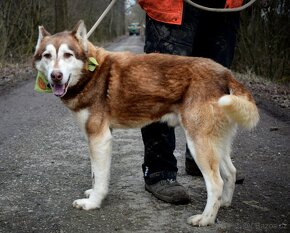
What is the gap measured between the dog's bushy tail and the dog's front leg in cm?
101

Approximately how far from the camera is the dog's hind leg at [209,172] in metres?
3.35

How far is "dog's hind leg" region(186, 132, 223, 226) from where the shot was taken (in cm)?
A: 335

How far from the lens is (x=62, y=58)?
11.6 feet

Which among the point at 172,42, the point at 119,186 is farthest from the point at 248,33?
the point at 119,186

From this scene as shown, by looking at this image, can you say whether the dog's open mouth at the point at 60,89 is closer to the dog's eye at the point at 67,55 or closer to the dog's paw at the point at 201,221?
the dog's eye at the point at 67,55

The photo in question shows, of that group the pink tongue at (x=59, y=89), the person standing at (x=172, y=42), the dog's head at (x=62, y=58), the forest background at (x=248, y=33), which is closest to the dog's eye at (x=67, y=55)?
the dog's head at (x=62, y=58)

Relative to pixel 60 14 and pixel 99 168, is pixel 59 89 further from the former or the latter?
pixel 60 14

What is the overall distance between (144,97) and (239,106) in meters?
0.80

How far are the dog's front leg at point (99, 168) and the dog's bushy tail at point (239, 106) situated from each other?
1.01m

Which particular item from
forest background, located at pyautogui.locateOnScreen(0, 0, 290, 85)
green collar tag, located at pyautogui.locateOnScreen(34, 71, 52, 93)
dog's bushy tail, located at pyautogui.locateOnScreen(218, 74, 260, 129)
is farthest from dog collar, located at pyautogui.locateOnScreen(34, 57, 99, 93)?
forest background, located at pyautogui.locateOnScreen(0, 0, 290, 85)

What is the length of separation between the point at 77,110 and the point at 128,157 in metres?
1.57

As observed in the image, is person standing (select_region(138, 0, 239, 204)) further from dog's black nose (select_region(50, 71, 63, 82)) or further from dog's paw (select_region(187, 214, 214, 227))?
dog's black nose (select_region(50, 71, 63, 82))

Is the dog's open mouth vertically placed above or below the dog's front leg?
above

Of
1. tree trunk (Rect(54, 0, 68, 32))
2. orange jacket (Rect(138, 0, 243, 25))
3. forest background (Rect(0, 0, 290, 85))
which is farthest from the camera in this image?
tree trunk (Rect(54, 0, 68, 32))
